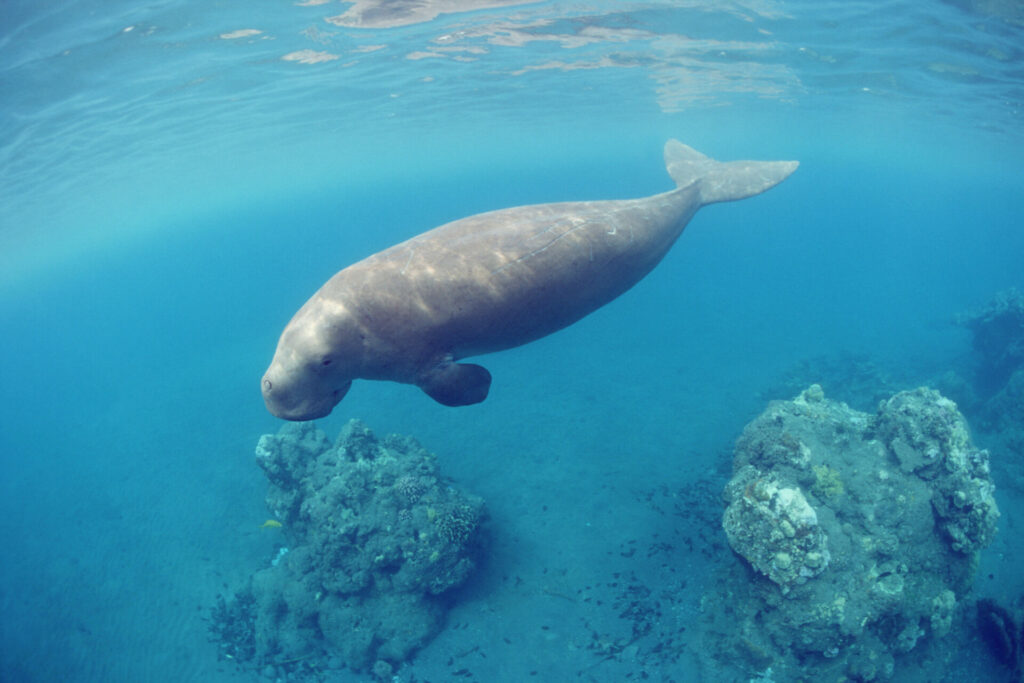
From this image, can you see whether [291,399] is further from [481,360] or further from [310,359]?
[481,360]

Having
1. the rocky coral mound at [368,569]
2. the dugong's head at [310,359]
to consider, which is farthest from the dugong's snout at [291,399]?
the rocky coral mound at [368,569]

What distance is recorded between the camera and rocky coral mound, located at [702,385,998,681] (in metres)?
6.38

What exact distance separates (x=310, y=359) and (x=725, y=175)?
7.35 meters

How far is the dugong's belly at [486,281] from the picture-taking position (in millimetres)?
4109

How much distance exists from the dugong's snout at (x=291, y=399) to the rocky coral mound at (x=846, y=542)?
5.91 m

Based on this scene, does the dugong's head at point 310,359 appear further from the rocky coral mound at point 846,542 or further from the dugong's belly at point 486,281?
the rocky coral mound at point 846,542

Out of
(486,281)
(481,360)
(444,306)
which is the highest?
(486,281)

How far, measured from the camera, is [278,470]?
1122 cm

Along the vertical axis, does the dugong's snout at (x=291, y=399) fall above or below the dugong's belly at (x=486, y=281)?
below

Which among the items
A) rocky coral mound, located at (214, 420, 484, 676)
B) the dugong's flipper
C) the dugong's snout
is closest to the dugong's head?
the dugong's snout

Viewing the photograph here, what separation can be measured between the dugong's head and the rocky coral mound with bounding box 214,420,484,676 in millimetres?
5843

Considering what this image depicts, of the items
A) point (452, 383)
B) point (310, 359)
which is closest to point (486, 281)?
point (452, 383)

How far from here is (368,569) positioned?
9.14m

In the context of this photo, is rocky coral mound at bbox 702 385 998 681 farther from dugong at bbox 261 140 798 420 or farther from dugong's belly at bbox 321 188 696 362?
dugong at bbox 261 140 798 420
